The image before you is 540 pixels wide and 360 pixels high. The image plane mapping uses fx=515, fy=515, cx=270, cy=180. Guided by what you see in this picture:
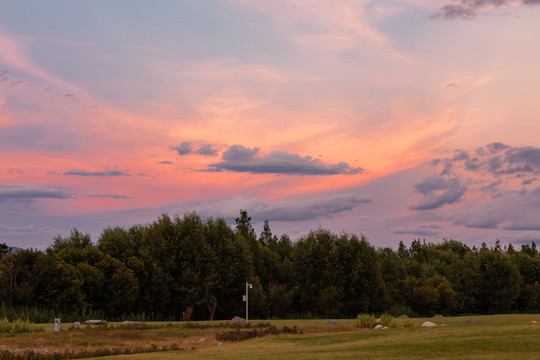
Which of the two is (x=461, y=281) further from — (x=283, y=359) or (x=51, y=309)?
(x=283, y=359)

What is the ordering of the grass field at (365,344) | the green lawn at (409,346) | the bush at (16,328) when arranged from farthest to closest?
the bush at (16,328), the grass field at (365,344), the green lawn at (409,346)

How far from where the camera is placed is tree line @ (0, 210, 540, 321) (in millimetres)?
68938

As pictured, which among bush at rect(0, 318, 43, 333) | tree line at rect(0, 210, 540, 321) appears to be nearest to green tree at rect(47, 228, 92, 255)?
tree line at rect(0, 210, 540, 321)

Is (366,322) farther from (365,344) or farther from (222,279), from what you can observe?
(222,279)

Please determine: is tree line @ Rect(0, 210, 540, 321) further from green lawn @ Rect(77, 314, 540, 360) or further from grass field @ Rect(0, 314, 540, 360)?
green lawn @ Rect(77, 314, 540, 360)

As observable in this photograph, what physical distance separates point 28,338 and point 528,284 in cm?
10594

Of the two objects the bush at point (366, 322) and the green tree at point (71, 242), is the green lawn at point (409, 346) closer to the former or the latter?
the bush at point (366, 322)

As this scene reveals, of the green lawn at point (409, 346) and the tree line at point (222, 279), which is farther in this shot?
the tree line at point (222, 279)

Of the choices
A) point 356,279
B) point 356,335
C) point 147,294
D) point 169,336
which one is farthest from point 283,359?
point 356,279

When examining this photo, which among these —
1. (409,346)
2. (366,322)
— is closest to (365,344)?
(409,346)

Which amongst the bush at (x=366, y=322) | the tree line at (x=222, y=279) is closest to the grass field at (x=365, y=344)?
the bush at (x=366, y=322)

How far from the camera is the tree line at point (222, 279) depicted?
68938mm

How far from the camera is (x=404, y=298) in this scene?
→ 333 feet

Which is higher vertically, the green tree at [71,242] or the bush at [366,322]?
the green tree at [71,242]
